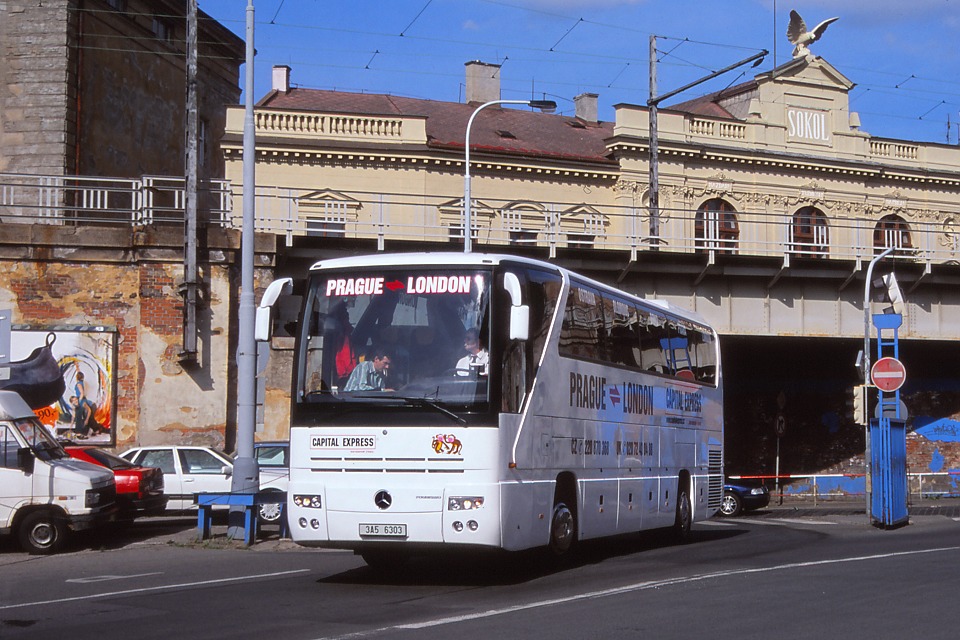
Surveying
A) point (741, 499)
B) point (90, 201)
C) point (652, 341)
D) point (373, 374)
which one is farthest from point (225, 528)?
point (741, 499)

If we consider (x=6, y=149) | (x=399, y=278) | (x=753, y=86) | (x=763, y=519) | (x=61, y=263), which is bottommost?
(x=763, y=519)

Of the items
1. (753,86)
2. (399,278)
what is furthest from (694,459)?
(753,86)

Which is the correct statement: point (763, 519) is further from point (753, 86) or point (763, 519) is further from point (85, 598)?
point (753, 86)

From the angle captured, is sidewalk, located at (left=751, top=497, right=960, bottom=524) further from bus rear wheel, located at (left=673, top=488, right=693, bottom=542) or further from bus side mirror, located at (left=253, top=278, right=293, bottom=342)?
bus side mirror, located at (left=253, top=278, right=293, bottom=342)

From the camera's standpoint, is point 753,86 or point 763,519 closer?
point 763,519

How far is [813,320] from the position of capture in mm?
35469

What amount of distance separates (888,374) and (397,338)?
14.4 metres

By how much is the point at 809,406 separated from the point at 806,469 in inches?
91.0

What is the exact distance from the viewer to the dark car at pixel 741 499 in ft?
107

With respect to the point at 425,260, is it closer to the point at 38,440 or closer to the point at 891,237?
the point at 38,440

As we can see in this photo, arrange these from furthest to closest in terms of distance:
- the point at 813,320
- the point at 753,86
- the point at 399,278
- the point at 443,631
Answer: the point at 753,86
the point at 813,320
the point at 399,278
the point at 443,631

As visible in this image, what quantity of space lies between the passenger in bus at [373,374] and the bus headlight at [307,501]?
1164 mm

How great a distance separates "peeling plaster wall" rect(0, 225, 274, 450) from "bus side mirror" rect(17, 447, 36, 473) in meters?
9.54

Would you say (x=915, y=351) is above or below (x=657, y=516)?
above
